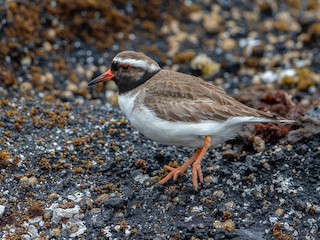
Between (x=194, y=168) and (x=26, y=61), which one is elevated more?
(x=194, y=168)

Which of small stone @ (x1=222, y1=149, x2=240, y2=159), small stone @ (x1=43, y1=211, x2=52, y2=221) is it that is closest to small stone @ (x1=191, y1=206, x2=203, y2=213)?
small stone @ (x1=222, y1=149, x2=240, y2=159)

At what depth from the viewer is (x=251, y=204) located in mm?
7207

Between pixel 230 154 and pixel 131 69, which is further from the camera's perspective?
pixel 230 154

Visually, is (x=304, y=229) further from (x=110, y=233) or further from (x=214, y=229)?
(x=110, y=233)

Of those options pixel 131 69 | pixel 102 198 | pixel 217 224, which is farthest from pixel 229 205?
pixel 131 69

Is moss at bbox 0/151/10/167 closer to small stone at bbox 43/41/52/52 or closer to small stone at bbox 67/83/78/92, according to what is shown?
small stone at bbox 67/83/78/92

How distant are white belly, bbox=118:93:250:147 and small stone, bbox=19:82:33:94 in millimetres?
2999

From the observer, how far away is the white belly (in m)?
7.08

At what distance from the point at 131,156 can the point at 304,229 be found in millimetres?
2485

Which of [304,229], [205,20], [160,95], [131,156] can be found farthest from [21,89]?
[304,229]

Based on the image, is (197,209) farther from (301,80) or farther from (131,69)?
(301,80)

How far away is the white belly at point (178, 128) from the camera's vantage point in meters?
7.08

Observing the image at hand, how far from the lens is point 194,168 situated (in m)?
7.31

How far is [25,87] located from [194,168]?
373 cm
